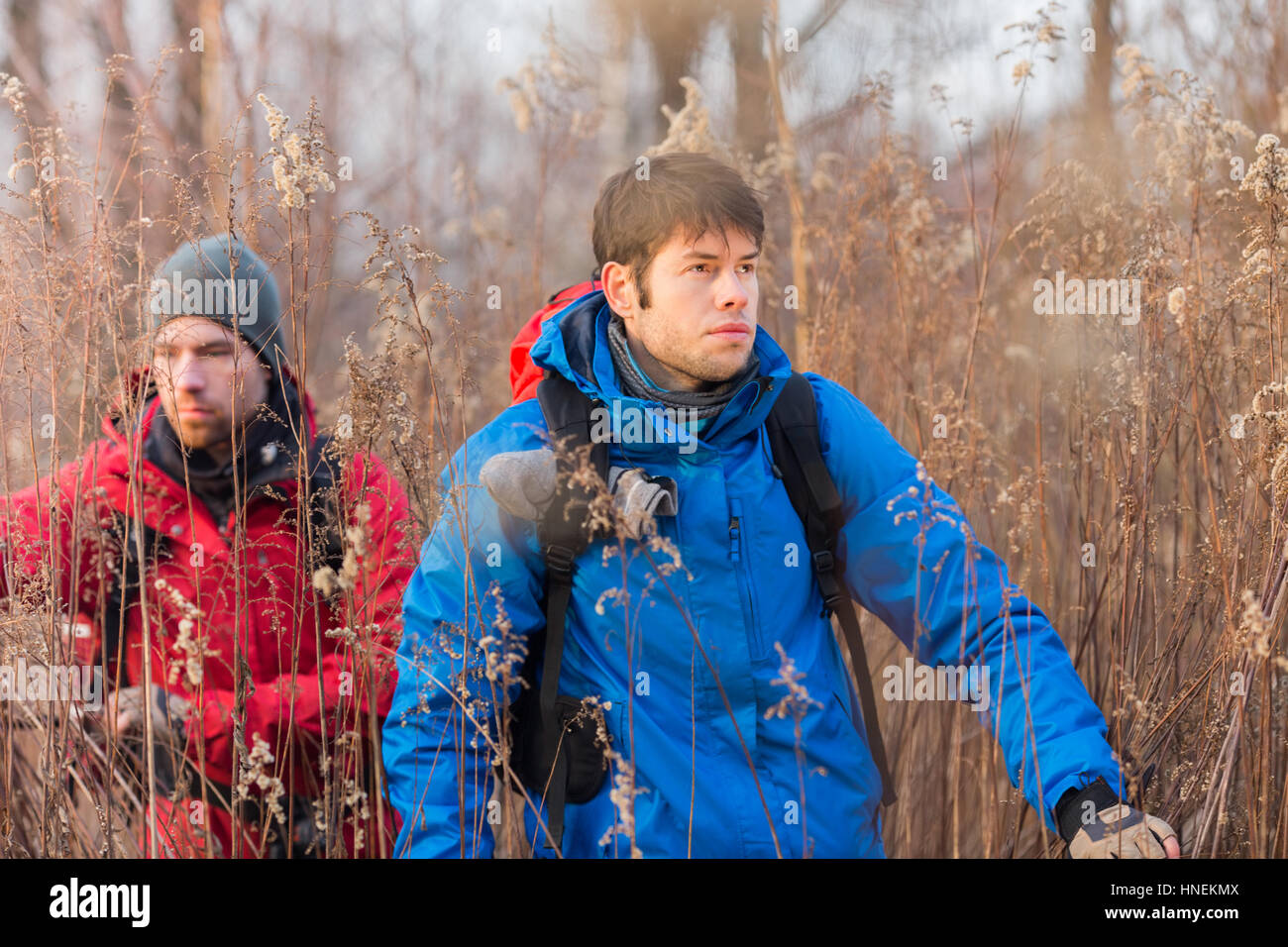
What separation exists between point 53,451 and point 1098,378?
2078 mm

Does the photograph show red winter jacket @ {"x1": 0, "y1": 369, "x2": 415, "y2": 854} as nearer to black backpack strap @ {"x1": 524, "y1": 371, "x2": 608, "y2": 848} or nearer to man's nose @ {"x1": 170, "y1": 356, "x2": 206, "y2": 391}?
man's nose @ {"x1": 170, "y1": 356, "x2": 206, "y2": 391}

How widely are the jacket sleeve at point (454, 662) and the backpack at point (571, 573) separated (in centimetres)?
5

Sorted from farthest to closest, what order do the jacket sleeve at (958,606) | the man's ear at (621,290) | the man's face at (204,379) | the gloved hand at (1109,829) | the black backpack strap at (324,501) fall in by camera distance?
the man's face at (204,379), the man's ear at (621,290), the black backpack strap at (324,501), the jacket sleeve at (958,606), the gloved hand at (1109,829)

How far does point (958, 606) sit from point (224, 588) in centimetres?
138

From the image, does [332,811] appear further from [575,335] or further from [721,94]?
[721,94]

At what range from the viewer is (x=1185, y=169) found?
2178mm

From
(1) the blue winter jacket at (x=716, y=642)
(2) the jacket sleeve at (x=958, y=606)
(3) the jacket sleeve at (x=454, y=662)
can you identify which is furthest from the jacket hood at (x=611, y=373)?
(3) the jacket sleeve at (x=454, y=662)

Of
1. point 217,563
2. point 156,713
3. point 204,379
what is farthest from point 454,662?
point 204,379

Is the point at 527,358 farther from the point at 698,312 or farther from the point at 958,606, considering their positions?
the point at 958,606

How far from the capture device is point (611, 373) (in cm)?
171

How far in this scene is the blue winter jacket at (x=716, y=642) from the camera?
155cm

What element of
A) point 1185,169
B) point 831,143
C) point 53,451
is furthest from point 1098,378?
point 831,143

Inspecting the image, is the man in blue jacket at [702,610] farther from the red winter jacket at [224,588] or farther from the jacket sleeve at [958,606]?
the red winter jacket at [224,588]

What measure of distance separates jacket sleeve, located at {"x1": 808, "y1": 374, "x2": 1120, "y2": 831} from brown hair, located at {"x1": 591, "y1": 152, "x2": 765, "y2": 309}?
31 cm
